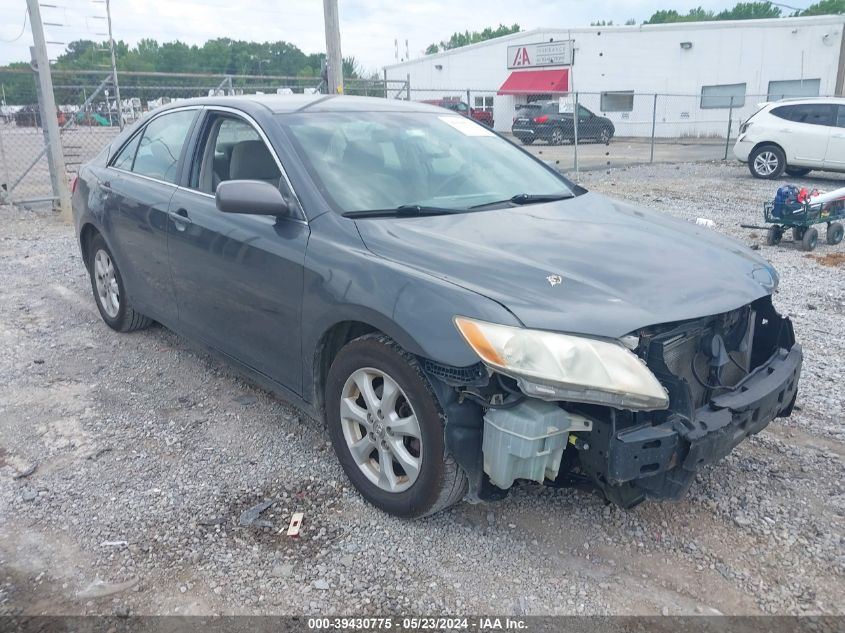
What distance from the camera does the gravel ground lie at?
8.76 feet

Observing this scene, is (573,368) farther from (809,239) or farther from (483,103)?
(483,103)

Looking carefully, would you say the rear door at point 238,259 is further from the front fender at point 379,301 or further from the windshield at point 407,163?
the windshield at point 407,163

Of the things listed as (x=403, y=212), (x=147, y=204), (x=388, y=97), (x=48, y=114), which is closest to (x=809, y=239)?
(x=388, y=97)

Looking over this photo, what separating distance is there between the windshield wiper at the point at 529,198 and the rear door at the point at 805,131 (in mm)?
12703

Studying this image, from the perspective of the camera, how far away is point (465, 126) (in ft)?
14.3

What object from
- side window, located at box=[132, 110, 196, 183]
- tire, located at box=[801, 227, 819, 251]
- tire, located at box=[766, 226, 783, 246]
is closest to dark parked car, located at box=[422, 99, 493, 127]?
tire, located at box=[766, 226, 783, 246]

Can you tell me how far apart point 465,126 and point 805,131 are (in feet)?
41.8

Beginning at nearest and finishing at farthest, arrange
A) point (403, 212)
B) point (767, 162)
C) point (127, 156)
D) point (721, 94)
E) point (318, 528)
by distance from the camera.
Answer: point (318, 528), point (403, 212), point (127, 156), point (767, 162), point (721, 94)

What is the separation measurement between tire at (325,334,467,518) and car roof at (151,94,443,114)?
1.54 metres

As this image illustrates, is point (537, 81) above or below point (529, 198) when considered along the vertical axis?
above

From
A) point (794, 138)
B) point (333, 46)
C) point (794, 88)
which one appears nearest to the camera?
point (333, 46)

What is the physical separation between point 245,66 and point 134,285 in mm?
83707

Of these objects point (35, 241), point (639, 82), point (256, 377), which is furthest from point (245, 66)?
point (256, 377)

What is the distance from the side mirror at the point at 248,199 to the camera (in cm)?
323
